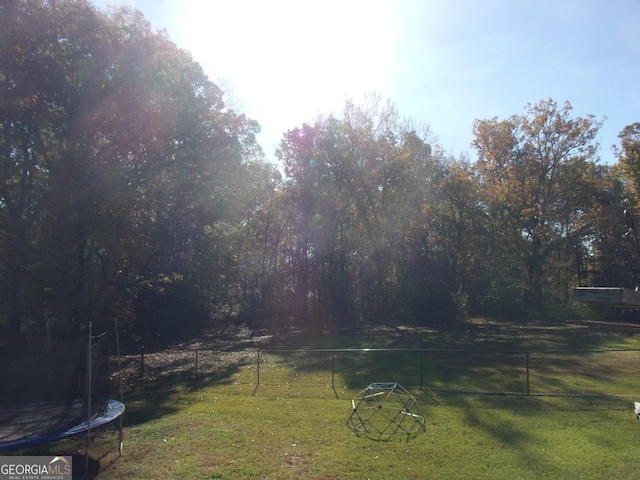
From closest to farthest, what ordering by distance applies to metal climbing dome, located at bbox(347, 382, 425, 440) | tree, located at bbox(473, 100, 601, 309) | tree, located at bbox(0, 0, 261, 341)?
1. metal climbing dome, located at bbox(347, 382, 425, 440)
2. tree, located at bbox(0, 0, 261, 341)
3. tree, located at bbox(473, 100, 601, 309)

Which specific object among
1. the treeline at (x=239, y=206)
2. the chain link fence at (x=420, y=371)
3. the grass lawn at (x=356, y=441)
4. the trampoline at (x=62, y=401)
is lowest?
the chain link fence at (x=420, y=371)

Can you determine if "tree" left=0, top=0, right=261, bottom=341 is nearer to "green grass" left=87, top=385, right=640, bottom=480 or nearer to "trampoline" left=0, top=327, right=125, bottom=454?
"trampoline" left=0, top=327, right=125, bottom=454

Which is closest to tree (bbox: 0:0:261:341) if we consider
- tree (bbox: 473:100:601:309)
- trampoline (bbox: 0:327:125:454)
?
trampoline (bbox: 0:327:125:454)

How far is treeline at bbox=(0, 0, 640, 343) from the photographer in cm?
2045

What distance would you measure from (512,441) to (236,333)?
100 ft

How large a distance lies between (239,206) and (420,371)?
63.2ft

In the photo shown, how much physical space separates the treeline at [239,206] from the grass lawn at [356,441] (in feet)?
32.4

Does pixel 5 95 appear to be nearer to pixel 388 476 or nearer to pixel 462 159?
pixel 388 476

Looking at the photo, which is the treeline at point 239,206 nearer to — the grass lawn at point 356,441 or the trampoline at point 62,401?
the trampoline at point 62,401

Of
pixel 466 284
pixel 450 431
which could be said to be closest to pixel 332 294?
pixel 466 284

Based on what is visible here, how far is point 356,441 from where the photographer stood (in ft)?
32.9

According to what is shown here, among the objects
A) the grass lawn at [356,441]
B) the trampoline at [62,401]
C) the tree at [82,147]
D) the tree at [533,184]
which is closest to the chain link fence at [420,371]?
the grass lawn at [356,441]

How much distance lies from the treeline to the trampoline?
584cm

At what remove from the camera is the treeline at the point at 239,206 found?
2045 centimetres
